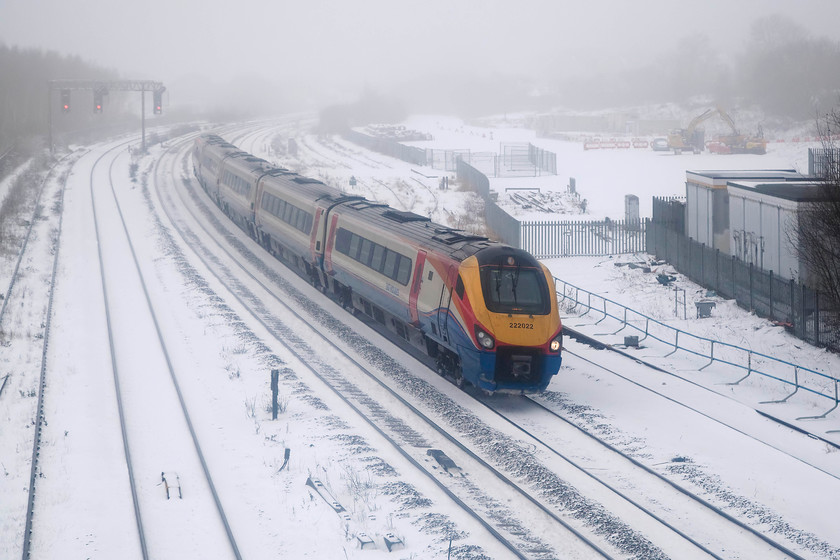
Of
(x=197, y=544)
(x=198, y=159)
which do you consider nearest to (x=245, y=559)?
(x=197, y=544)

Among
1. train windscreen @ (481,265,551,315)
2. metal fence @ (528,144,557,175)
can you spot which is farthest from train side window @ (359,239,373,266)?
metal fence @ (528,144,557,175)

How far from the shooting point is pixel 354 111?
10950cm

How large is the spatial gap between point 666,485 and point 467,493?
115 inches

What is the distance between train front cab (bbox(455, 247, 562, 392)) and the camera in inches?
635

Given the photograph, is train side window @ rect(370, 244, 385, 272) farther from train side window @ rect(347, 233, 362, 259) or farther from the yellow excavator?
the yellow excavator

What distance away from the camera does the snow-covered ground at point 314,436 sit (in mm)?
11883

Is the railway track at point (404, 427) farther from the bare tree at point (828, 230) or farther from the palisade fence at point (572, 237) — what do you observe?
the palisade fence at point (572, 237)

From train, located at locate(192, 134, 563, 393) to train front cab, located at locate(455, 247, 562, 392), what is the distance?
0.06 feet

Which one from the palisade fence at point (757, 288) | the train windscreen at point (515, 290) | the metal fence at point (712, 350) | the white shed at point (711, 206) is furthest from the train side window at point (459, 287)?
the white shed at point (711, 206)

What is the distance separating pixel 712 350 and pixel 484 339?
238 inches

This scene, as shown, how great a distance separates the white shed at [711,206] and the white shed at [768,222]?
0.53 metres

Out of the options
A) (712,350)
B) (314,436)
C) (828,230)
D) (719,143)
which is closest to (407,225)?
(314,436)

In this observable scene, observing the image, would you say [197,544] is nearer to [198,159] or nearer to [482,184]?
[482,184]

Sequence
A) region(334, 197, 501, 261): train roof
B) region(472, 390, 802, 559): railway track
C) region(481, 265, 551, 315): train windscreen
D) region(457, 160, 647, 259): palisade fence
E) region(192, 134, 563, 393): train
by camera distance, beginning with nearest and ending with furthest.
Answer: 1. region(472, 390, 802, 559): railway track
2. region(192, 134, 563, 393): train
3. region(481, 265, 551, 315): train windscreen
4. region(334, 197, 501, 261): train roof
5. region(457, 160, 647, 259): palisade fence
